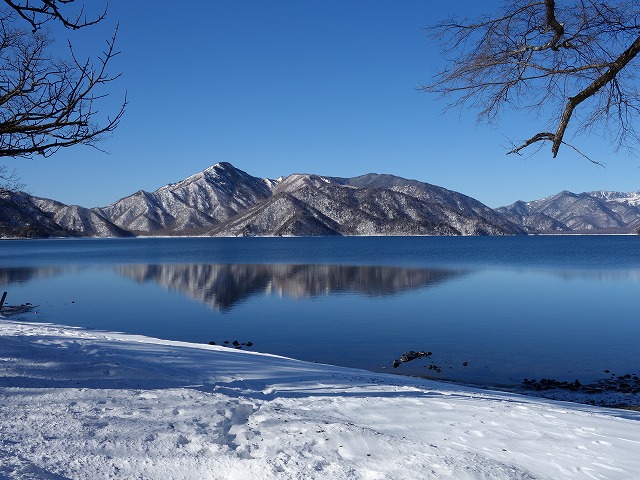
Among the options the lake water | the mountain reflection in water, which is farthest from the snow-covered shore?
the mountain reflection in water

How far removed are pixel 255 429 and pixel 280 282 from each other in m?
53.6

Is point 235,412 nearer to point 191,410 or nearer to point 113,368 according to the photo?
point 191,410

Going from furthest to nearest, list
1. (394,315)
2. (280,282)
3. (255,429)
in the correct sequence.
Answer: (280,282) < (394,315) < (255,429)

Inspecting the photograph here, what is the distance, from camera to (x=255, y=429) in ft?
24.1

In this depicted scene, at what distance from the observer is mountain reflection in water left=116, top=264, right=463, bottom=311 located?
4981 centimetres

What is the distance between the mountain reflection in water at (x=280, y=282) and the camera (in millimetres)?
49812

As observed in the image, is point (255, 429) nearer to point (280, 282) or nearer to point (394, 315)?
point (394, 315)

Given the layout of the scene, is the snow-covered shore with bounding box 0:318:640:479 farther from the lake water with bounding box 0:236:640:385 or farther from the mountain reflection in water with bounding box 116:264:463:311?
the mountain reflection in water with bounding box 116:264:463:311

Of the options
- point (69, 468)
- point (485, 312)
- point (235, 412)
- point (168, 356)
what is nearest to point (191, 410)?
point (235, 412)

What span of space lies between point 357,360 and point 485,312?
58.6 ft

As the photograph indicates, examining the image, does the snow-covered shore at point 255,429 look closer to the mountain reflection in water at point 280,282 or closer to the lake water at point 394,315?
the lake water at point 394,315

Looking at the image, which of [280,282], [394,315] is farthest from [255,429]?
[280,282]

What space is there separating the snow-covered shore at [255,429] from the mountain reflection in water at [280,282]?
3176cm

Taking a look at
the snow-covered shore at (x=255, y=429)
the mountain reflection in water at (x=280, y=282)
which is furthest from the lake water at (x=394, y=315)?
the snow-covered shore at (x=255, y=429)
